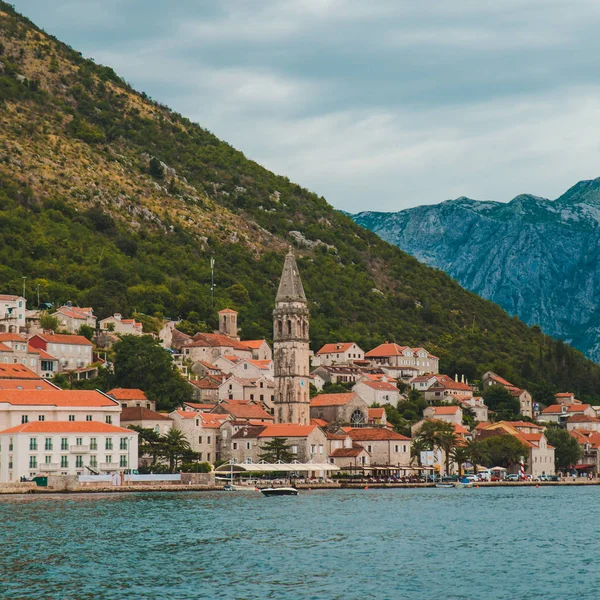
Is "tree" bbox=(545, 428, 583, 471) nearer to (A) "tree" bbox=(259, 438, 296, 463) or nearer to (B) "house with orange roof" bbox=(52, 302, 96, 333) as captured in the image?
(A) "tree" bbox=(259, 438, 296, 463)

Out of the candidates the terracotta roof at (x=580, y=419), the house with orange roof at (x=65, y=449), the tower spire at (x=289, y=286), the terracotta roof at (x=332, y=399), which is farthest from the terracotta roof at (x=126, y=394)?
the terracotta roof at (x=580, y=419)

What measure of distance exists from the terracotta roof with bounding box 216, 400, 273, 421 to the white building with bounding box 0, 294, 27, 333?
27957mm

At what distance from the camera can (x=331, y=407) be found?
150m

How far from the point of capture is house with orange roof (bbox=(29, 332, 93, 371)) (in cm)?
14425

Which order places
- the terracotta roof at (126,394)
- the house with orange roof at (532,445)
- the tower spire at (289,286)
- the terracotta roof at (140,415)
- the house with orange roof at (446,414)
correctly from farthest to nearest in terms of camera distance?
1. the house with orange roof at (446,414)
2. the house with orange roof at (532,445)
3. the tower spire at (289,286)
4. the terracotta roof at (126,394)
5. the terracotta roof at (140,415)

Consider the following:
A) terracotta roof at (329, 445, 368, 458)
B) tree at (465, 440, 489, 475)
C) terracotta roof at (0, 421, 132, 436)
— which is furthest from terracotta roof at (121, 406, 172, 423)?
tree at (465, 440, 489, 475)

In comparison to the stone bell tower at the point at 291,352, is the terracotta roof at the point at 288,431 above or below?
below

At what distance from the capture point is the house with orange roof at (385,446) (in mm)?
137750

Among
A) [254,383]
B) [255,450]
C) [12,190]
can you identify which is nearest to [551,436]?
[254,383]

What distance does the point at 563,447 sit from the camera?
544 feet

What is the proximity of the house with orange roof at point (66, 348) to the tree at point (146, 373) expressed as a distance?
721 cm

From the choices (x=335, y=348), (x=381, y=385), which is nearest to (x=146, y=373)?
(x=381, y=385)

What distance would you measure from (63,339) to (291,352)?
26447mm

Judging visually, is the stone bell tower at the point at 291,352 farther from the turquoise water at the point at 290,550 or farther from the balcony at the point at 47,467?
the turquoise water at the point at 290,550
